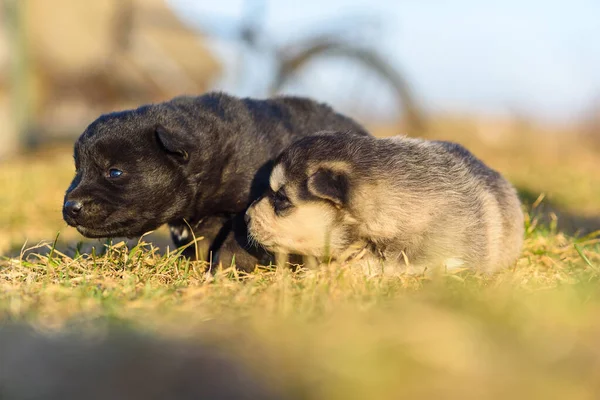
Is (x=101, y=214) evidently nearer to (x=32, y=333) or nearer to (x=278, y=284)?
(x=278, y=284)

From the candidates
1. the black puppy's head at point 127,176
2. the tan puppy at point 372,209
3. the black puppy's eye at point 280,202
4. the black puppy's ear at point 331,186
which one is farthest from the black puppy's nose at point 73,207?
the black puppy's ear at point 331,186

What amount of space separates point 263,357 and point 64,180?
9.93 m

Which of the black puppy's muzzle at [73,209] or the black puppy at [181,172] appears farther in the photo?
the black puppy at [181,172]

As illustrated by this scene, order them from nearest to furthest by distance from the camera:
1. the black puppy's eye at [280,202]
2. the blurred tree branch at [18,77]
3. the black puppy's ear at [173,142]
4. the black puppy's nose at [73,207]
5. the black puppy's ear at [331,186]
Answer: the black puppy's ear at [331,186] < the black puppy's eye at [280,202] < the black puppy's nose at [73,207] < the black puppy's ear at [173,142] < the blurred tree branch at [18,77]

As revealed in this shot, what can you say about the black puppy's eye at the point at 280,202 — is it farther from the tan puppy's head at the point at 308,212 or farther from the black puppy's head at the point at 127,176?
the black puppy's head at the point at 127,176

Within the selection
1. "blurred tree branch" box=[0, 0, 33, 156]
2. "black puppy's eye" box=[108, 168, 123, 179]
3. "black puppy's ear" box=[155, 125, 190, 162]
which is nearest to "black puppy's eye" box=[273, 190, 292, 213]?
"black puppy's ear" box=[155, 125, 190, 162]

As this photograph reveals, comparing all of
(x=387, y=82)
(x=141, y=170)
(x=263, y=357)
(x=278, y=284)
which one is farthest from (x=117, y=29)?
(x=263, y=357)

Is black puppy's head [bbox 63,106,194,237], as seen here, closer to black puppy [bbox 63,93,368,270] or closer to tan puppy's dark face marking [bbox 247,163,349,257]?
black puppy [bbox 63,93,368,270]

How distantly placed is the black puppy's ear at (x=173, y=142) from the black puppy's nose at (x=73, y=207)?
0.75 metres

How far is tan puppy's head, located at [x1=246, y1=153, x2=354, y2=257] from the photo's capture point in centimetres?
470

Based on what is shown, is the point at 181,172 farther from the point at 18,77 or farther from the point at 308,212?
the point at 18,77

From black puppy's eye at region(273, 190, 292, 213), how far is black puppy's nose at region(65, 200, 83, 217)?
4.64 ft

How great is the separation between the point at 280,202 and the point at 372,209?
0.66m

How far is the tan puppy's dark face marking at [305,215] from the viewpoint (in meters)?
4.70
